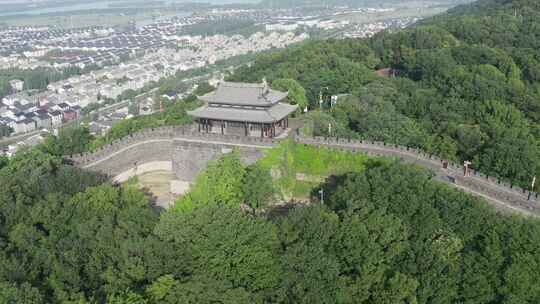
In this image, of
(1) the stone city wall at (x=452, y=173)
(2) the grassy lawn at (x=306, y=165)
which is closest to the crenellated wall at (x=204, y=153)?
(1) the stone city wall at (x=452, y=173)

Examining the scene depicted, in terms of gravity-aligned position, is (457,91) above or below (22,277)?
above

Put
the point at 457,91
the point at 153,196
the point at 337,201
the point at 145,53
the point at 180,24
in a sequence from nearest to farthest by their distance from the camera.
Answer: the point at 337,201 < the point at 153,196 < the point at 457,91 < the point at 145,53 < the point at 180,24

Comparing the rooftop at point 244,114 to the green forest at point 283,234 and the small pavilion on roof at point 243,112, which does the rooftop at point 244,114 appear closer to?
the small pavilion on roof at point 243,112

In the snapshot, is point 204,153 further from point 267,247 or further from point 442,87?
point 442,87

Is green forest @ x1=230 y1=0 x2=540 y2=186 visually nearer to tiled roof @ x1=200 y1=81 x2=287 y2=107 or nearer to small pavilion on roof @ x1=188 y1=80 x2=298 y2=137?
small pavilion on roof @ x1=188 y1=80 x2=298 y2=137

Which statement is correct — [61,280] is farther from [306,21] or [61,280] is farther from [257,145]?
[306,21]

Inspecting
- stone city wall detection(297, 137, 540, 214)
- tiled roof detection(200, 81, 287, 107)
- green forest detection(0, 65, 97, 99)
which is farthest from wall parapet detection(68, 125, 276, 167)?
green forest detection(0, 65, 97, 99)

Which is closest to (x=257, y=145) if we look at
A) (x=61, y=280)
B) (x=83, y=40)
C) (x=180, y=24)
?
(x=61, y=280)
